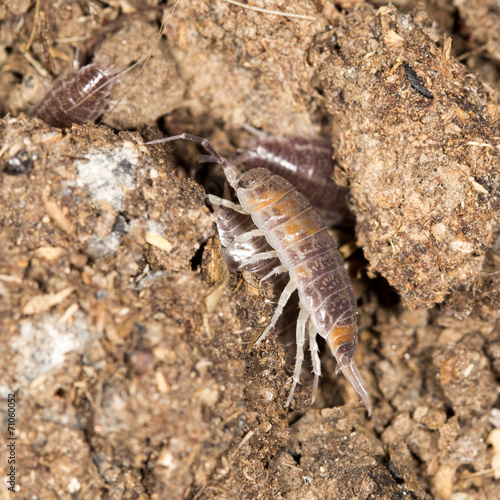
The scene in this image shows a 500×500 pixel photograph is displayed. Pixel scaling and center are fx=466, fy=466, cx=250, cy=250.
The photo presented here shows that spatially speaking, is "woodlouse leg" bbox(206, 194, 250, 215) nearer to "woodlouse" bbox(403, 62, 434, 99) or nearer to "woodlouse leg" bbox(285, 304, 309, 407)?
"woodlouse leg" bbox(285, 304, 309, 407)

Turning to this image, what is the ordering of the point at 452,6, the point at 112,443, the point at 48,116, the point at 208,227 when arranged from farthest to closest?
the point at 452,6 < the point at 48,116 < the point at 208,227 < the point at 112,443

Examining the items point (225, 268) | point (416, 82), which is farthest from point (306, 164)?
point (225, 268)

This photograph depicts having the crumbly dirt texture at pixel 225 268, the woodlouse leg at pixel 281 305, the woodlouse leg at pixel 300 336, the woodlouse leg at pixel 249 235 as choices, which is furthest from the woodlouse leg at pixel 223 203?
the woodlouse leg at pixel 300 336

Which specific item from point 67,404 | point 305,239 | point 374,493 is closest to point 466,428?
point 374,493

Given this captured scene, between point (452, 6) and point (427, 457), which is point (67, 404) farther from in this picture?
point (452, 6)

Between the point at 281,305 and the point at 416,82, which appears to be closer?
the point at 416,82

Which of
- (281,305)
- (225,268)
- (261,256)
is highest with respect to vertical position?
(225,268)

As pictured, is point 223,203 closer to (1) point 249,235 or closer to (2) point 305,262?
(1) point 249,235

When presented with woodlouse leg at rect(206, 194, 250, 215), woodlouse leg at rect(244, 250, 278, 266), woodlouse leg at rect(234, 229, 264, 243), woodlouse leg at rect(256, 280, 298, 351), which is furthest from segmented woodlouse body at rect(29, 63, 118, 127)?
woodlouse leg at rect(256, 280, 298, 351)
